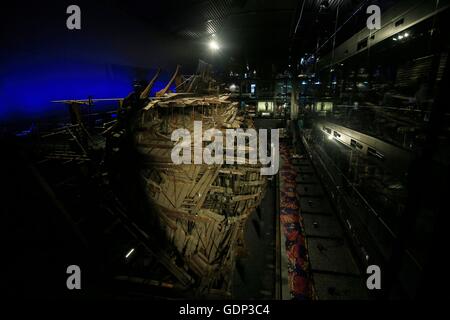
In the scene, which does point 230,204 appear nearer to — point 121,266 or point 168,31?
point 121,266

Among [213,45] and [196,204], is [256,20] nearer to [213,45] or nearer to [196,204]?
[213,45]

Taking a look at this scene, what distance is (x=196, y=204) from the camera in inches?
170

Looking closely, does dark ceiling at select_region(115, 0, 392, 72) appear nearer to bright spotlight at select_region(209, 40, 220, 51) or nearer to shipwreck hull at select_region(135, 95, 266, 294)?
bright spotlight at select_region(209, 40, 220, 51)

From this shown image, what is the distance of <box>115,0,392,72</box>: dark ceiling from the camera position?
29.3 ft

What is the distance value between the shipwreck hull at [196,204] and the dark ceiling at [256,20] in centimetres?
730

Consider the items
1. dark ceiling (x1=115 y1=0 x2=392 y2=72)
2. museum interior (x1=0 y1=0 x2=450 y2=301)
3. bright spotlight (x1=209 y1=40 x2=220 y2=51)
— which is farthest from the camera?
bright spotlight (x1=209 y1=40 x2=220 y2=51)

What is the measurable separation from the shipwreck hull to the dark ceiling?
7297mm

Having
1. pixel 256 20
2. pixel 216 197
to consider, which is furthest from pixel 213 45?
pixel 216 197

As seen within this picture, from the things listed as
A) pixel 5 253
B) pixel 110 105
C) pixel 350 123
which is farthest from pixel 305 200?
pixel 110 105

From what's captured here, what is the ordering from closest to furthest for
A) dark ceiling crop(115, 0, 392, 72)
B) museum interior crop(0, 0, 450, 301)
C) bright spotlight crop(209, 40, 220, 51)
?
museum interior crop(0, 0, 450, 301) < dark ceiling crop(115, 0, 392, 72) < bright spotlight crop(209, 40, 220, 51)

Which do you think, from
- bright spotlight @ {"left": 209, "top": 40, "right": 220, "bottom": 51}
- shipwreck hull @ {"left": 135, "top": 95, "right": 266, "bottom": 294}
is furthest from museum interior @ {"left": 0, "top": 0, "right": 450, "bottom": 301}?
bright spotlight @ {"left": 209, "top": 40, "right": 220, "bottom": 51}

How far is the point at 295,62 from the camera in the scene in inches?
730

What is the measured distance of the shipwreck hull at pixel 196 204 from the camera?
4355mm

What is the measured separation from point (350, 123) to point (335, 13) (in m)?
5.89
